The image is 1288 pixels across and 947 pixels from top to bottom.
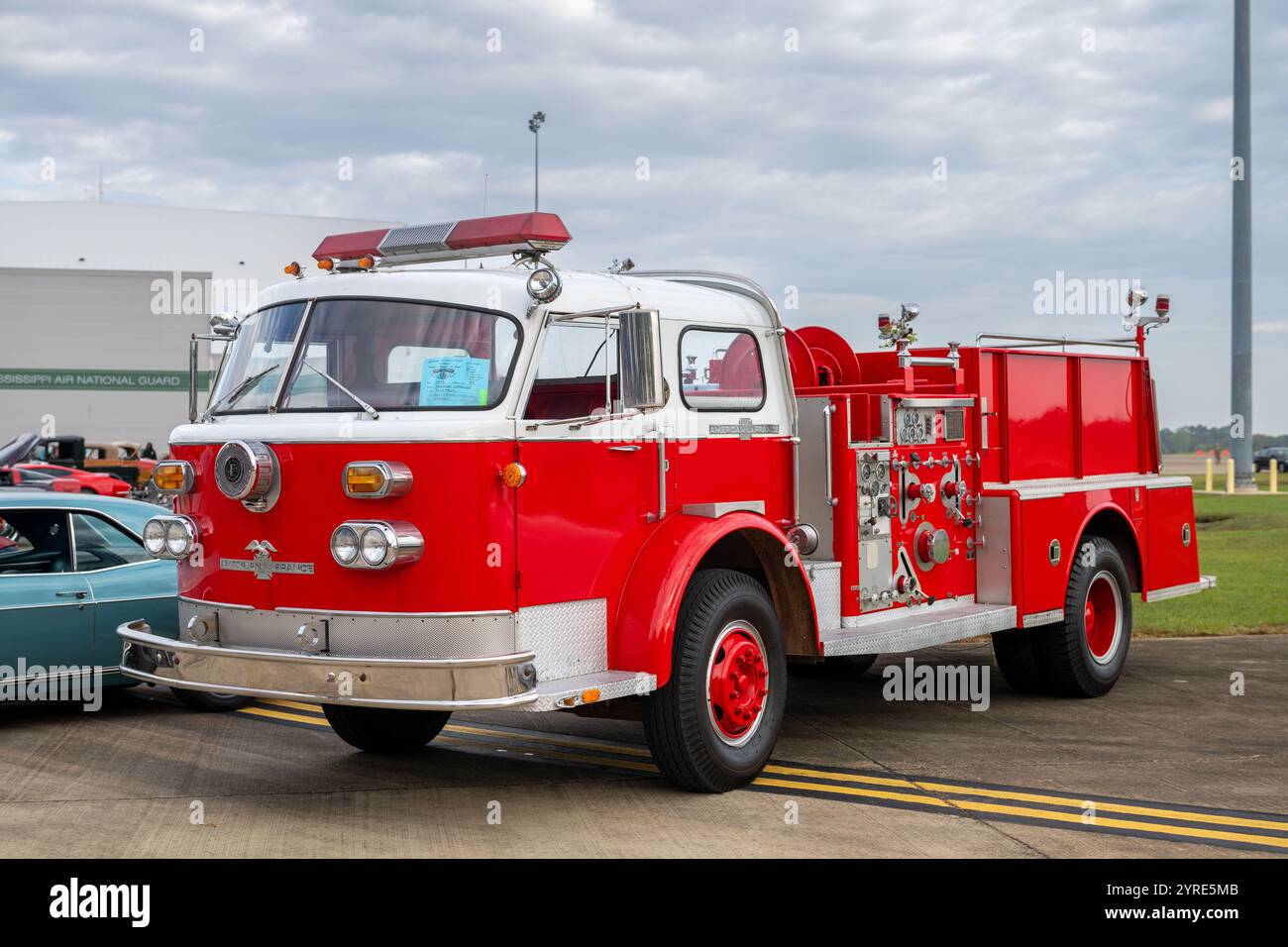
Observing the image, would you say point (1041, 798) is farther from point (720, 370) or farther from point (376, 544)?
→ point (376, 544)

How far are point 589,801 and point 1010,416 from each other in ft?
13.8

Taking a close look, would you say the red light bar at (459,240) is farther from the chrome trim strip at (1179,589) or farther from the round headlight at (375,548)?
the chrome trim strip at (1179,589)

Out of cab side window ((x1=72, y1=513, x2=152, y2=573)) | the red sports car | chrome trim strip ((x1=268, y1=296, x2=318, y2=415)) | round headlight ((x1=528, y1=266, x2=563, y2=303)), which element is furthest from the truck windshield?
the red sports car

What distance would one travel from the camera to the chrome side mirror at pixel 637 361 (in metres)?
6.30

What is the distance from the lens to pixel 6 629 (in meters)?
8.29

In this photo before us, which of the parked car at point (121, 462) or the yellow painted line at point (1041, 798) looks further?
the parked car at point (121, 462)

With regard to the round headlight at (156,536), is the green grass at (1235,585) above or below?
below

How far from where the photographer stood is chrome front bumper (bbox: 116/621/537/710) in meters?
5.80

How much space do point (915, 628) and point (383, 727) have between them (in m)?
3.15

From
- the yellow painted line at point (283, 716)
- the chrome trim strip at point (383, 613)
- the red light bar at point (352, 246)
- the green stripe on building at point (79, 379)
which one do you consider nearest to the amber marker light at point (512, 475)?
the chrome trim strip at point (383, 613)

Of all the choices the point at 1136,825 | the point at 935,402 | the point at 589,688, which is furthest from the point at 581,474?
the point at 935,402

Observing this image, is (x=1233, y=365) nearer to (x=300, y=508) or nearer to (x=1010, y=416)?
(x=1010, y=416)

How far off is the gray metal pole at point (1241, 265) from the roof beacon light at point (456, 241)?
27.8 meters

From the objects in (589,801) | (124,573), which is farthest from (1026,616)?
(124,573)
